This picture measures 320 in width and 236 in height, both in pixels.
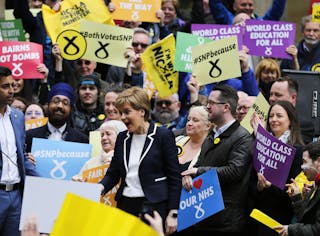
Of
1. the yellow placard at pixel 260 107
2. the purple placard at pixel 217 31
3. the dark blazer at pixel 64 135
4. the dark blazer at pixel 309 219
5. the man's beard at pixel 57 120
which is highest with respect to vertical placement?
the purple placard at pixel 217 31

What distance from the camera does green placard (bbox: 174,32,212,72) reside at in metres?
13.2

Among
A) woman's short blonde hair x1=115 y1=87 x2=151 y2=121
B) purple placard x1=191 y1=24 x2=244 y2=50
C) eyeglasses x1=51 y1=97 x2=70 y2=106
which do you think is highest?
purple placard x1=191 y1=24 x2=244 y2=50

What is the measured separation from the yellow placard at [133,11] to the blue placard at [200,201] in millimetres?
4582

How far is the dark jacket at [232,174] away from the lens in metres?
10.1

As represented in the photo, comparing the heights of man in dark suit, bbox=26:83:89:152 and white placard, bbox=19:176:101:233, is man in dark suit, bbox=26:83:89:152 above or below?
above

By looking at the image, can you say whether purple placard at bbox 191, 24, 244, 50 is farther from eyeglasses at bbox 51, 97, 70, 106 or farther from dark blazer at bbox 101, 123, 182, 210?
dark blazer at bbox 101, 123, 182, 210

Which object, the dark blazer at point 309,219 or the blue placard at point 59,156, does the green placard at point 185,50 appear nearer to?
the blue placard at point 59,156

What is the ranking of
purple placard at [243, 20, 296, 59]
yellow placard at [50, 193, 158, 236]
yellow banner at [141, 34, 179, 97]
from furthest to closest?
1. purple placard at [243, 20, 296, 59]
2. yellow banner at [141, 34, 179, 97]
3. yellow placard at [50, 193, 158, 236]

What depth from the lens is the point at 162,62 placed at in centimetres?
1355

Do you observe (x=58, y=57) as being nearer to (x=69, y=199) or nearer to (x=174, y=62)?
(x=174, y=62)

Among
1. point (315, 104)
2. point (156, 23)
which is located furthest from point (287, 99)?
point (156, 23)

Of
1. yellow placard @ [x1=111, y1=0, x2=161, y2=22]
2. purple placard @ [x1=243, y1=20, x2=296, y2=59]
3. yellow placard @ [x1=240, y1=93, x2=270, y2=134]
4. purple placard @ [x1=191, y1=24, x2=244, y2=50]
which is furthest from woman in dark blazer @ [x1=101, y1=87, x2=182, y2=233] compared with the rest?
yellow placard @ [x1=111, y1=0, x2=161, y2=22]

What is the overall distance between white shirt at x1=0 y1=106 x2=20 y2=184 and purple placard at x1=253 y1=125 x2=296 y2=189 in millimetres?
2137

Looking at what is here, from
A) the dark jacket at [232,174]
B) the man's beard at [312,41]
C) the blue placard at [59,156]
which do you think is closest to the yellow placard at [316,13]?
the man's beard at [312,41]
